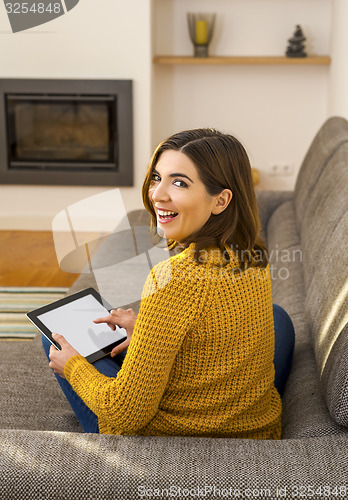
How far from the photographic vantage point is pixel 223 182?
1.08m

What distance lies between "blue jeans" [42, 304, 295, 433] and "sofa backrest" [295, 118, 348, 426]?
69mm

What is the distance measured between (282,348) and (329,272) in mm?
226

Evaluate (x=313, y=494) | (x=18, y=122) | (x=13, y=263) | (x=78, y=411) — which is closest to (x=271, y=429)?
(x=313, y=494)

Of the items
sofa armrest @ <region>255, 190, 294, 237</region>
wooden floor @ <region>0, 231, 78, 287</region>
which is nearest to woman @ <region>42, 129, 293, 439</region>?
sofa armrest @ <region>255, 190, 294, 237</region>

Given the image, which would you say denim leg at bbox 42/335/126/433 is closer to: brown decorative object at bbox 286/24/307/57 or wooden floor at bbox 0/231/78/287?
wooden floor at bbox 0/231/78/287

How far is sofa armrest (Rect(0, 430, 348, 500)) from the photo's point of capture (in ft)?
3.06

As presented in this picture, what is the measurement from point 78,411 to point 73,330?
0.19 m

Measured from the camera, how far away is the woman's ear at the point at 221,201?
3.57 feet

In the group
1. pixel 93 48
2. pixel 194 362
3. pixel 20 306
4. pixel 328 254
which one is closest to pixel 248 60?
pixel 93 48

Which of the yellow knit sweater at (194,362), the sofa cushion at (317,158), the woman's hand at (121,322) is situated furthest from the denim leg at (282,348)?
the sofa cushion at (317,158)

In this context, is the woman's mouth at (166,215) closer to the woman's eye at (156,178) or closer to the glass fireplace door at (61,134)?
the woman's eye at (156,178)

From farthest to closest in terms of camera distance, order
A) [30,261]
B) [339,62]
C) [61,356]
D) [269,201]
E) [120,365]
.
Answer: [339,62] < [30,261] < [269,201] < [120,365] < [61,356]

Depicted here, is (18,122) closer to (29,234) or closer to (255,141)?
(29,234)

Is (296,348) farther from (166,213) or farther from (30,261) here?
(30,261)
